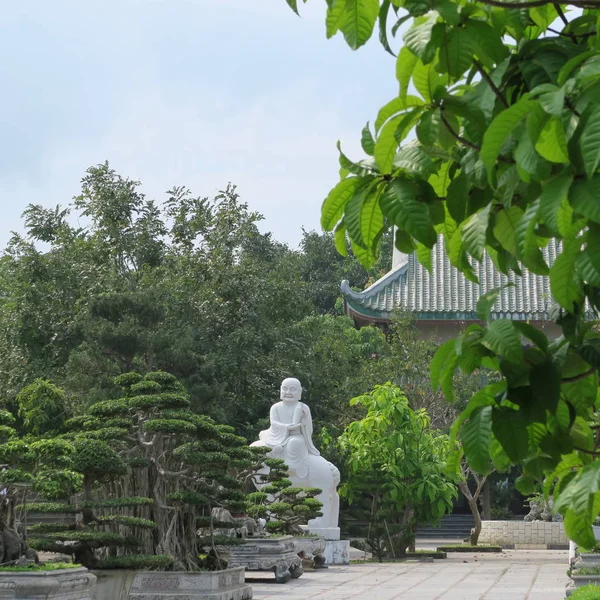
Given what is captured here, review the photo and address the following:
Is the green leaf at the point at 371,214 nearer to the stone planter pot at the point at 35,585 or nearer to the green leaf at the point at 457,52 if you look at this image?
the green leaf at the point at 457,52

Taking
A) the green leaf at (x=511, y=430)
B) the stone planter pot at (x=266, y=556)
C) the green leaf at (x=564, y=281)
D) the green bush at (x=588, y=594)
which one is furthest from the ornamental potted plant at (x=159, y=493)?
the green leaf at (x=564, y=281)

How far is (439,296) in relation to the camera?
26.7 metres

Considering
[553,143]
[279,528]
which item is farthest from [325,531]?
A: [553,143]

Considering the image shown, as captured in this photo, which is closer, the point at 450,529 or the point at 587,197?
the point at 587,197

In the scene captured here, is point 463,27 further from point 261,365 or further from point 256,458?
point 261,365

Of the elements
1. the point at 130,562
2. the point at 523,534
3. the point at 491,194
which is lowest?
the point at 523,534

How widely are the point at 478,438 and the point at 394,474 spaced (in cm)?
1538

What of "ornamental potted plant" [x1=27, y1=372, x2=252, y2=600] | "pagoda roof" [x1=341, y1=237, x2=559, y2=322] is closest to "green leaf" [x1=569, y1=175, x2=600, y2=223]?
"ornamental potted plant" [x1=27, y1=372, x2=252, y2=600]

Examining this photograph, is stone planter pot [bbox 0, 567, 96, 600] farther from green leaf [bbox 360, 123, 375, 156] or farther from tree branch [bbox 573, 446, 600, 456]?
green leaf [bbox 360, 123, 375, 156]

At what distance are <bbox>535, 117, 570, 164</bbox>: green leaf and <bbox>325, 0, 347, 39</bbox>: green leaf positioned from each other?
0.53 metres

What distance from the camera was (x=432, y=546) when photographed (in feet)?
72.4

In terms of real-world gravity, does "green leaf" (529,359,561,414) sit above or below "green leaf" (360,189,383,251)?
below

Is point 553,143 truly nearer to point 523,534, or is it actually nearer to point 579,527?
point 579,527

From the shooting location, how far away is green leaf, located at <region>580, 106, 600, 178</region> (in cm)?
154
